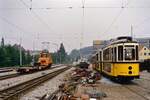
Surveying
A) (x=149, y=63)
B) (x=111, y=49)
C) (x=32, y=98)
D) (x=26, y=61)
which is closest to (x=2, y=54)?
(x=26, y=61)

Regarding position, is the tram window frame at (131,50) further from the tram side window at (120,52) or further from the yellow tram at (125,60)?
the tram side window at (120,52)

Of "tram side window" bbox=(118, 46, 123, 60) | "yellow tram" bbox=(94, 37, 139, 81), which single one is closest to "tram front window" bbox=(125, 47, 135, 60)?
"yellow tram" bbox=(94, 37, 139, 81)

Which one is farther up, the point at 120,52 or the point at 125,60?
the point at 120,52

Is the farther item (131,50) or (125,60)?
(131,50)

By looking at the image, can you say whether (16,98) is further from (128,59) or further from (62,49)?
(62,49)

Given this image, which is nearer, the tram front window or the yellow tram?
the yellow tram

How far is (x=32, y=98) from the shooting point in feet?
54.1

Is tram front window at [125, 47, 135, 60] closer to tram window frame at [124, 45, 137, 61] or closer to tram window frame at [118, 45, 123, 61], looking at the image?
tram window frame at [124, 45, 137, 61]

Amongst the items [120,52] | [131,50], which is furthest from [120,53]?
[131,50]

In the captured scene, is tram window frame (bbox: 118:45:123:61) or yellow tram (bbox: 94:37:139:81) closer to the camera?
yellow tram (bbox: 94:37:139:81)

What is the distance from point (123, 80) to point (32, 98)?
10.2 m

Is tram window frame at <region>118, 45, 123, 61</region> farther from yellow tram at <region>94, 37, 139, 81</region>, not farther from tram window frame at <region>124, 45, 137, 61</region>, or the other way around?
tram window frame at <region>124, 45, 137, 61</region>

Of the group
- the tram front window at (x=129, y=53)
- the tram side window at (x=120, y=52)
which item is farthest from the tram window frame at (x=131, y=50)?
the tram side window at (x=120, y=52)

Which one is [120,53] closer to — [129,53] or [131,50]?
[129,53]
